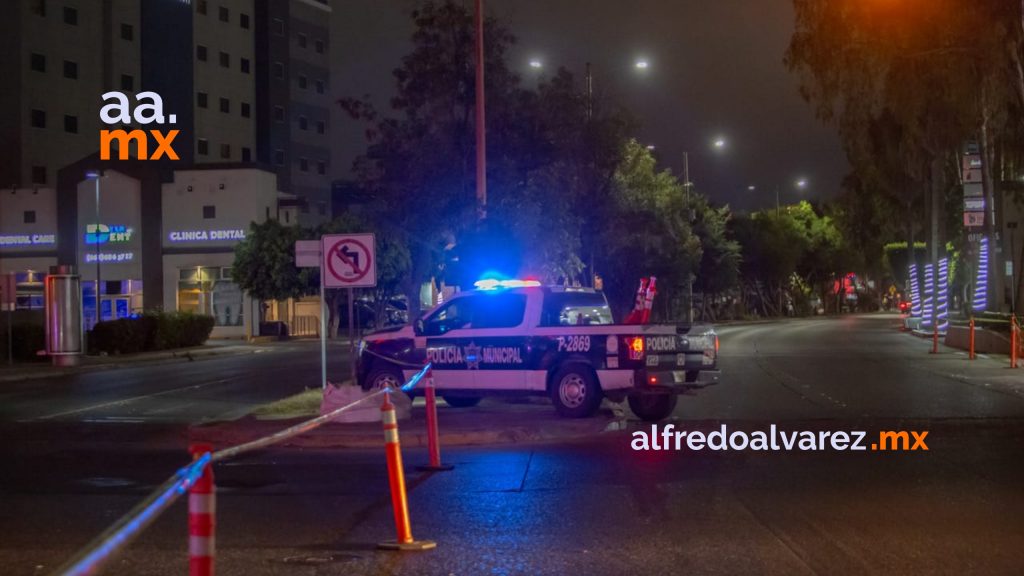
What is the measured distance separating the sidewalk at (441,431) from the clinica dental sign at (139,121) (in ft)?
166

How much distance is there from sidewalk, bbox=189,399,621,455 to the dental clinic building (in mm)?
39823

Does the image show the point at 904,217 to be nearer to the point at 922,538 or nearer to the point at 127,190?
the point at 127,190

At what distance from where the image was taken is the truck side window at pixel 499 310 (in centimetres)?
1550

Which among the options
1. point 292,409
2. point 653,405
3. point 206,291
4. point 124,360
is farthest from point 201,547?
point 206,291

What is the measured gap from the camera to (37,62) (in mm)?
60812

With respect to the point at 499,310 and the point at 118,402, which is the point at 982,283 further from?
the point at 118,402

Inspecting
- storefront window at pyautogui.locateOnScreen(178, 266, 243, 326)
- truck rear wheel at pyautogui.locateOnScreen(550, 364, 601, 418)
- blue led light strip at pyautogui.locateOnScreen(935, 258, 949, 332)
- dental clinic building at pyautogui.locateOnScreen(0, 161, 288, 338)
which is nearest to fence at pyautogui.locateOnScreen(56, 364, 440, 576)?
truck rear wheel at pyautogui.locateOnScreen(550, 364, 601, 418)

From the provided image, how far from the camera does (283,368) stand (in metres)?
29.6

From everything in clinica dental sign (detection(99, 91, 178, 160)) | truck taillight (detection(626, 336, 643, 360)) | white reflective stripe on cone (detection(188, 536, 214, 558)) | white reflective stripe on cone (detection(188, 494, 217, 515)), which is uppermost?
clinica dental sign (detection(99, 91, 178, 160))

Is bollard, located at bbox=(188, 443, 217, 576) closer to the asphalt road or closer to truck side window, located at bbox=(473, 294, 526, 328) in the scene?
the asphalt road

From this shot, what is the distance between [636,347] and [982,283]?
3528 cm

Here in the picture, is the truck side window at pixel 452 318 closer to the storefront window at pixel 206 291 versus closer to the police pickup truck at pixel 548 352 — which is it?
the police pickup truck at pixel 548 352

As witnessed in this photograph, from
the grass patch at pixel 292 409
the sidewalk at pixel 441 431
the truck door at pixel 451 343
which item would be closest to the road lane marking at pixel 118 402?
the grass patch at pixel 292 409

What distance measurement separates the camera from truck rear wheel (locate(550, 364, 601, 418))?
48.8ft
